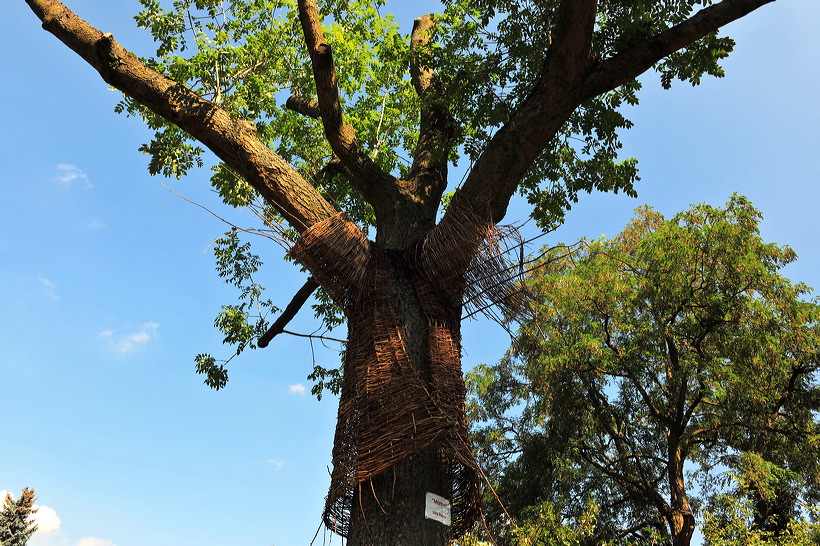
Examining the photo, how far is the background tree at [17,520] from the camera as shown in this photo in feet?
63.2

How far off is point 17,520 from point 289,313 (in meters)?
20.6

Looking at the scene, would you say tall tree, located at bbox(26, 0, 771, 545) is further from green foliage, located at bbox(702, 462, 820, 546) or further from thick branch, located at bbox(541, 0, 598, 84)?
green foliage, located at bbox(702, 462, 820, 546)

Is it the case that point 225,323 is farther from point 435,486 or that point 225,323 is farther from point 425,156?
point 435,486

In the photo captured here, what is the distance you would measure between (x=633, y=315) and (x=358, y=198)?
775 cm

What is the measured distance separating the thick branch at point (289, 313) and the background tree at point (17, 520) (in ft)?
65.7

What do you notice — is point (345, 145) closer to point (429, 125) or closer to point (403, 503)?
point (429, 125)

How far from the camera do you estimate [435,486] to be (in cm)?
329

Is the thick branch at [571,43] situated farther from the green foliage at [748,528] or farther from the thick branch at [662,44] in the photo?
the green foliage at [748,528]

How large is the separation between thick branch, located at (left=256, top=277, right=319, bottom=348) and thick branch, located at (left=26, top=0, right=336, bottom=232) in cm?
100

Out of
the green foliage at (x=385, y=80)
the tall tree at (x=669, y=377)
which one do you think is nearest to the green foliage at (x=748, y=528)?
the tall tree at (x=669, y=377)

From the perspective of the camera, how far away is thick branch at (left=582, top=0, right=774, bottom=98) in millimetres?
3812

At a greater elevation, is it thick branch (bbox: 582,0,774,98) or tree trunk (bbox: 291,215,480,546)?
thick branch (bbox: 582,0,774,98)

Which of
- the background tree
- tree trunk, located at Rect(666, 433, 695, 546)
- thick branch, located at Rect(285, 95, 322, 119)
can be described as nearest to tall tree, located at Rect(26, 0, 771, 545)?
thick branch, located at Rect(285, 95, 322, 119)

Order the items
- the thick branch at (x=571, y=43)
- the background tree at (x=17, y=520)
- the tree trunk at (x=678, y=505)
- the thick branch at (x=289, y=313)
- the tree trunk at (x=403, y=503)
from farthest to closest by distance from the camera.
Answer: the background tree at (x=17, y=520)
the tree trunk at (x=678, y=505)
the thick branch at (x=289, y=313)
the thick branch at (x=571, y=43)
the tree trunk at (x=403, y=503)
